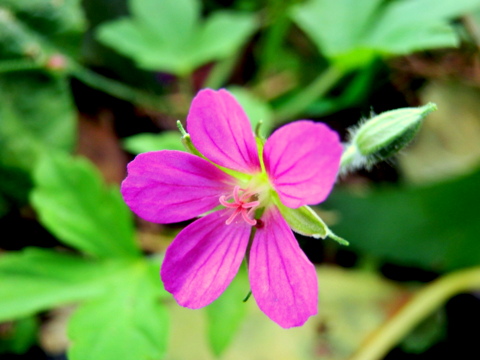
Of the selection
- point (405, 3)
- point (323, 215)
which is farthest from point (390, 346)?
point (405, 3)

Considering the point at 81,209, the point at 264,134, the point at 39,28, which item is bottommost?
the point at 81,209

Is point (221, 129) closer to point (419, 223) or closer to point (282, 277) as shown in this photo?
point (282, 277)

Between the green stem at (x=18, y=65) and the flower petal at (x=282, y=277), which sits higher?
the green stem at (x=18, y=65)

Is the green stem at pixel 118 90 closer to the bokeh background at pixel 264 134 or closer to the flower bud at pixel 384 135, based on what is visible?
the bokeh background at pixel 264 134

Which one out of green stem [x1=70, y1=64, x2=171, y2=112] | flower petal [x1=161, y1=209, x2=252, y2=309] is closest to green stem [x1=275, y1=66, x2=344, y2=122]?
green stem [x1=70, y1=64, x2=171, y2=112]

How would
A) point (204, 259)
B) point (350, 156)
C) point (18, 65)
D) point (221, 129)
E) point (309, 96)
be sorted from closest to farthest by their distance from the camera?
point (221, 129), point (204, 259), point (350, 156), point (18, 65), point (309, 96)

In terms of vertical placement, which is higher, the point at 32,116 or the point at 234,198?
the point at 32,116

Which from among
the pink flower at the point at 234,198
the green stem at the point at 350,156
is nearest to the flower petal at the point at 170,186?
the pink flower at the point at 234,198

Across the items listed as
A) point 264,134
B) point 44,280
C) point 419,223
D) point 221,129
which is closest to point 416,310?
point 419,223
